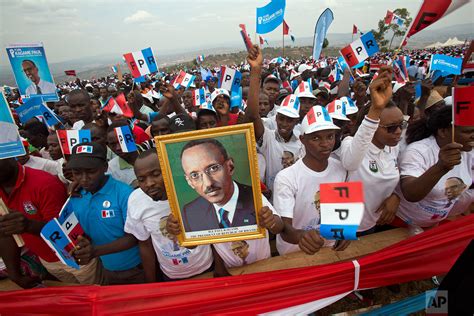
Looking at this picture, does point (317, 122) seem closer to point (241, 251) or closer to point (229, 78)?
point (241, 251)

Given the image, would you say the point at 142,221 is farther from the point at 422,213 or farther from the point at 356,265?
the point at 422,213

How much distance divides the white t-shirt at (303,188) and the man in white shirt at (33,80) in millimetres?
5920

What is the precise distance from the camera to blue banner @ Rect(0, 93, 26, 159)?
235 centimetres

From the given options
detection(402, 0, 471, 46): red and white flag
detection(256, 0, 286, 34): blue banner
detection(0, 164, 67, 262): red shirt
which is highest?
detection(256, 0, 286, 34): blue banner

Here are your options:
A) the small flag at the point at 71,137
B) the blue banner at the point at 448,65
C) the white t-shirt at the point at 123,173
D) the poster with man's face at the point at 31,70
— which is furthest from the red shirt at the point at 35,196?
the blue banner at the point at 448,65

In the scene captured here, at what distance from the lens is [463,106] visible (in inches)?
76.5

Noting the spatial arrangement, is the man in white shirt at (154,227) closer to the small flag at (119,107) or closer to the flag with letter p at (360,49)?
the small flag at (119,107)

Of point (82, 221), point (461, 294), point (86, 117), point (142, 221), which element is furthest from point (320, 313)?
point (86, 117)

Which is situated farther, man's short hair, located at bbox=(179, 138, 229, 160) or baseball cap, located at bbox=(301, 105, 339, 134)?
baseball cap, located at bbox=(301, 105, 339, 134)

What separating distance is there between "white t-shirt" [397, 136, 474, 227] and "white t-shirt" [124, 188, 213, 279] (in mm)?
1968

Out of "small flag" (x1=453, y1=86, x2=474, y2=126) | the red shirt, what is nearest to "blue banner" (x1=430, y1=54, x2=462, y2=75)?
"small flag" (x1=453, y1=86, x2=474, y2=126)

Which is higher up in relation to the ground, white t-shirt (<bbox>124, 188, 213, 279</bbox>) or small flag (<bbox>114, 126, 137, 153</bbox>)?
small flag (<bbox>114, 126, 137, 153</bbox>)

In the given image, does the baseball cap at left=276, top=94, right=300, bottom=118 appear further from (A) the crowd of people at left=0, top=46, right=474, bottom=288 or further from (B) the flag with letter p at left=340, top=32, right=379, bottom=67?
(B) the flag with letter p at left=340, top=32, right=379, bottom=67

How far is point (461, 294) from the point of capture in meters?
1.60
